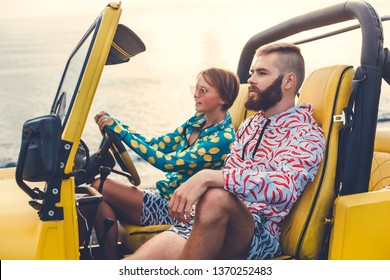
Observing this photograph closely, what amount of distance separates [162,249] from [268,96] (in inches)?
29.2

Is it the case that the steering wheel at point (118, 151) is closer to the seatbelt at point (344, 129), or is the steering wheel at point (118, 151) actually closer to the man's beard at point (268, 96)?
the man's beard at point (268, 96)

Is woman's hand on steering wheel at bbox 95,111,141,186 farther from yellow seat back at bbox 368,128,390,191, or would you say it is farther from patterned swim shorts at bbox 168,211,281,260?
yellow seat back at bbox 368,128,390,191

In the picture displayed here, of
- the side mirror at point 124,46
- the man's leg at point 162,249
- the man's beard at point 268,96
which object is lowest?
the man's leg at point 162,249

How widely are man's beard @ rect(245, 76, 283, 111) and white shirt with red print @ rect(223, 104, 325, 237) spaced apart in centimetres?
6

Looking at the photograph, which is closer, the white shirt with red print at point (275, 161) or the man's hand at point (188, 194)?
the man's hand at point (188, 194)

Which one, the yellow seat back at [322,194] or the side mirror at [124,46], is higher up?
the side mirror at [124,46]

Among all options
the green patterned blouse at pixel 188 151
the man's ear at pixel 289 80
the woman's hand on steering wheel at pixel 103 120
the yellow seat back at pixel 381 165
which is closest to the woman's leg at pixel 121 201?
the green patterned blouse at pixel 188 151

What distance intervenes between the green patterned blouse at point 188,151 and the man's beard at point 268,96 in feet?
1.44

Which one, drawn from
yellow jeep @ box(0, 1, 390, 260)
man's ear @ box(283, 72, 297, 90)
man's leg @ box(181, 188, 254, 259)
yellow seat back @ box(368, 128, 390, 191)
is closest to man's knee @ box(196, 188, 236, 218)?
man's leg @ box(181, 188, 254, 259)

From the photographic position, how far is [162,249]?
210cm

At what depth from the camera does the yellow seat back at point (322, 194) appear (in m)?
2.14

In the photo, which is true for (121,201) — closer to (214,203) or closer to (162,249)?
(162,249)

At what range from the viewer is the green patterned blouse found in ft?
8.48

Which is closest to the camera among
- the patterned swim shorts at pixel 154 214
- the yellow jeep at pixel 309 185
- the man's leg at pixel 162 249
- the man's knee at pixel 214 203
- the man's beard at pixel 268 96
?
the yellow jeep at pixel 309 185
